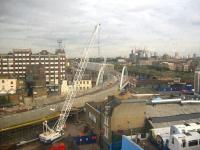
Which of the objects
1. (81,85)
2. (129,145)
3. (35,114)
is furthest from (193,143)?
(81,85)

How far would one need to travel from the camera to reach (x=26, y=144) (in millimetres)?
12195

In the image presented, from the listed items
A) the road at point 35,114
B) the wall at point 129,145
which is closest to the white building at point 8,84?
the road at point 35,114

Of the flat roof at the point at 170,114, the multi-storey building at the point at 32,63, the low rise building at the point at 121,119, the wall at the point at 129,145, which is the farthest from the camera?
the multi-storey building at the point at 32,63

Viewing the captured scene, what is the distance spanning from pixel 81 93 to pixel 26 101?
4044 mm

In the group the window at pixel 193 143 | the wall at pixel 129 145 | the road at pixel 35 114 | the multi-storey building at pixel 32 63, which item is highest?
the multi-storey building at pixel 32 63

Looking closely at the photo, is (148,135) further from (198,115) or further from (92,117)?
(92,117)

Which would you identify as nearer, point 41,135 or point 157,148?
point 157,148

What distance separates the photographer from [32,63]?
92.2 ft

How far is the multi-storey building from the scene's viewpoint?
88.7 feet

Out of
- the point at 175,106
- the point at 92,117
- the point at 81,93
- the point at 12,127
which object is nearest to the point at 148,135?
the point at 175,106

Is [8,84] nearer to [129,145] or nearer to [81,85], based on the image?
[81,85]

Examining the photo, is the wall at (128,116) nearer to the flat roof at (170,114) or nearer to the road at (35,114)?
the flat roof at (170,114)

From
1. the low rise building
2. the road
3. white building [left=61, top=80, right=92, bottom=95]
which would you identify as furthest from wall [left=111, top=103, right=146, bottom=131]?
white building [left=61, top=80, right=92, bottom=95]

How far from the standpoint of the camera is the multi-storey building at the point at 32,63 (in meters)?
27.0
